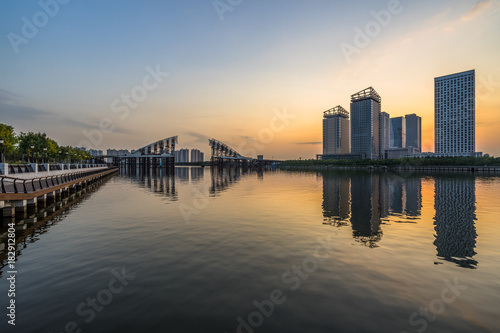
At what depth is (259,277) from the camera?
1039cm

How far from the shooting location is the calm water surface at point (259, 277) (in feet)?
24.5

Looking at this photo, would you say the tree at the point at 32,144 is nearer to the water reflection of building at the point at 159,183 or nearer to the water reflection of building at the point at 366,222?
the water reflection of building at the point at 159,183

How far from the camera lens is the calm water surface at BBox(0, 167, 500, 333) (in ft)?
24.5

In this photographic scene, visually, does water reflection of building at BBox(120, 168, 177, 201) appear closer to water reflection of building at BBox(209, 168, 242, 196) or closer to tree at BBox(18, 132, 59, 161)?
water reflection of building at BBox(209, 168, 242, 196)

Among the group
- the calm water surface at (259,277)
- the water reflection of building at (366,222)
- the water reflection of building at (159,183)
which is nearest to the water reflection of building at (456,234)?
the calm water surface at (259,277)

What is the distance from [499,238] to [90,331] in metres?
23.2

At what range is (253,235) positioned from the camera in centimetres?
1667

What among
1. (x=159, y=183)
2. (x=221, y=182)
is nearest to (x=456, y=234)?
(x=221, y=182)

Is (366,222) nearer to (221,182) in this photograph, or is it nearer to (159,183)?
(221,182)

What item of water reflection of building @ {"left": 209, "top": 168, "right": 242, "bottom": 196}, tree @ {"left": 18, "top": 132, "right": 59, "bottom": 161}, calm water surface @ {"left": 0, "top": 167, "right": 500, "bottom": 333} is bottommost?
water reflection of building @ {"left": 209, "top": 168, "right": 242, "bottom": 196}

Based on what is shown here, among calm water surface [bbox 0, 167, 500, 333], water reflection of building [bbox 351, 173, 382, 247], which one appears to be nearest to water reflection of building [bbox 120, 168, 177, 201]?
calm water surface [bbox 0, 167, 500, 333]

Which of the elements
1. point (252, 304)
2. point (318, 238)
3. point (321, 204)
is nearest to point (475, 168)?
point (321, 204)

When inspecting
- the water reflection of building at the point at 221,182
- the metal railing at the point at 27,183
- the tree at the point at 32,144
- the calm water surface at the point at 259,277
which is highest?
the tree at the point at 32,144

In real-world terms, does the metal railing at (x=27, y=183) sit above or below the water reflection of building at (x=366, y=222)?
above
